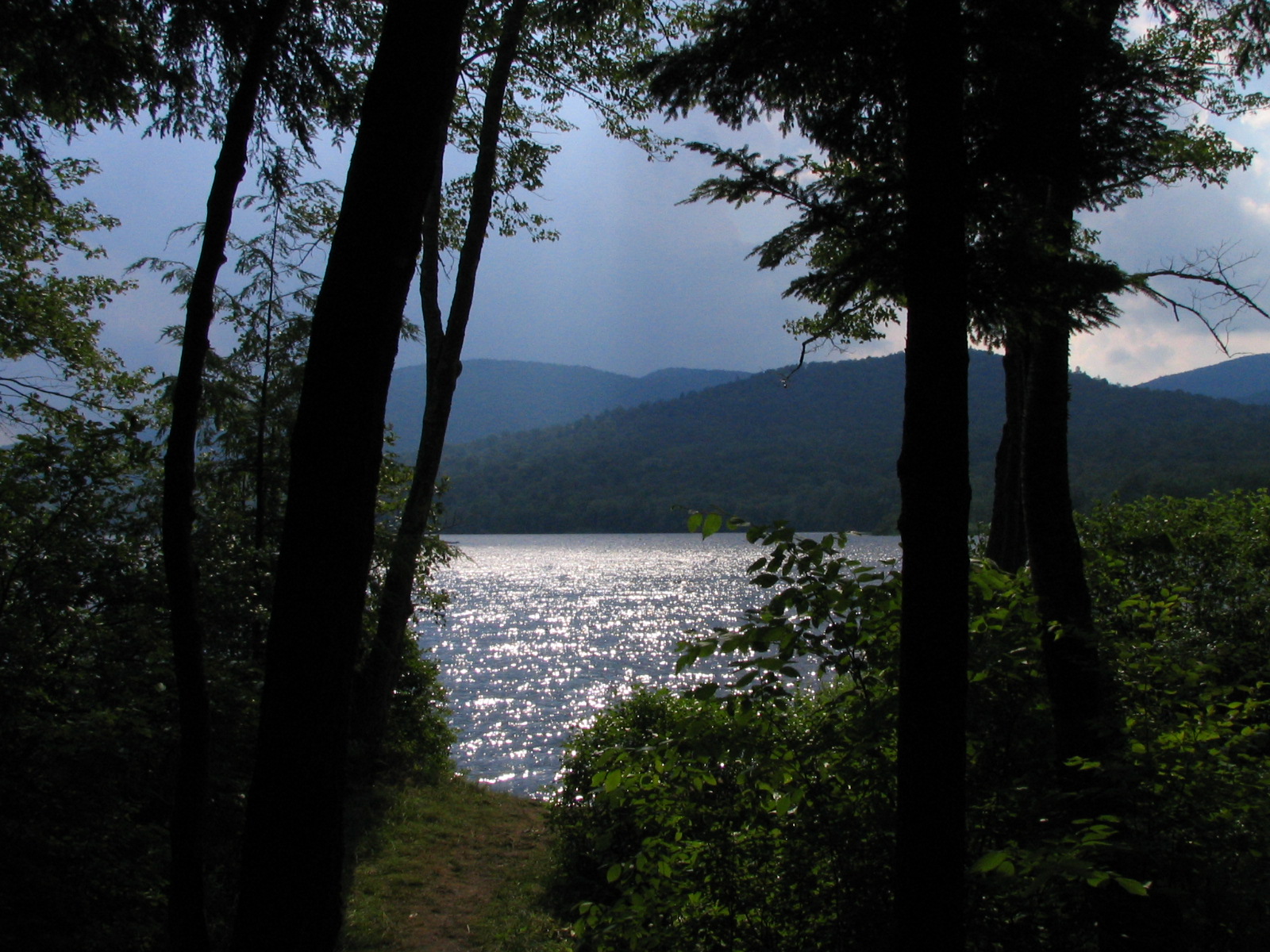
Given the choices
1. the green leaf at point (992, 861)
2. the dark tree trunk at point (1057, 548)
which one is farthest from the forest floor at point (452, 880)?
the green leaf at point (992, 861)

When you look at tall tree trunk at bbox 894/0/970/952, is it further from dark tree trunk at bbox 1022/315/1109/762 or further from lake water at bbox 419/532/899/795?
lake water at bbox 419/532/899/795

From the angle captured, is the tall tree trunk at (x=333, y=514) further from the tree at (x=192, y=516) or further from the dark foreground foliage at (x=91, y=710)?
the dark foreground foliage at (x=91, y=710)

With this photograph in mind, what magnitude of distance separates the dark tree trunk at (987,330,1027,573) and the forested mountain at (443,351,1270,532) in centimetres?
3706

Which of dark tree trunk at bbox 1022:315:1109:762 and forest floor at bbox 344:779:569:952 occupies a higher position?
dark tree trunk at bbox 1022:315:1109:762

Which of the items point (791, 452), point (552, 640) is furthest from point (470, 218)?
point (791, 452)

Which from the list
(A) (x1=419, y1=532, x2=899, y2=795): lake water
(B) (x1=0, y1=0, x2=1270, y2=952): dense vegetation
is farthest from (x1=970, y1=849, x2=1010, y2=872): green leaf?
(A) (x1=419, y1=532, x2=899, y2=795): lake water

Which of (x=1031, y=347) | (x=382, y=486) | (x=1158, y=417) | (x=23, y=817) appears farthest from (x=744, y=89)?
(x=1158, y=417)

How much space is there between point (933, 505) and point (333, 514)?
7.20 feet

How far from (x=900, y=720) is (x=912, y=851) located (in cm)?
46

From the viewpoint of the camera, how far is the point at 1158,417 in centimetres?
8806

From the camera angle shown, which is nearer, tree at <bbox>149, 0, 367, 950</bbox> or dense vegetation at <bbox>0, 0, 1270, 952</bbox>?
dense vegetation at <bbox>0, 0, 1270, 952</bbox>

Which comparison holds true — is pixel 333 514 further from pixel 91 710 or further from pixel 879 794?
pixel 91 710

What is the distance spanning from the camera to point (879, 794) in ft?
10.9

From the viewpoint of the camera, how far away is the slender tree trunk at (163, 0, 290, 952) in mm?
3936
